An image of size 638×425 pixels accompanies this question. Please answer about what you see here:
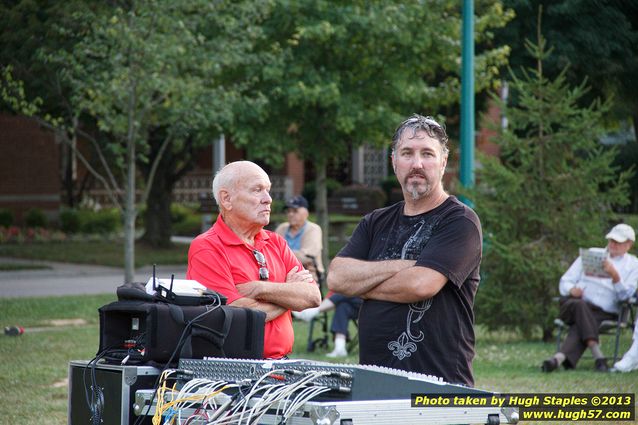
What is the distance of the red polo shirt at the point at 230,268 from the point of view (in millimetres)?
5301

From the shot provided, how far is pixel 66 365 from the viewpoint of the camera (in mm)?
11367

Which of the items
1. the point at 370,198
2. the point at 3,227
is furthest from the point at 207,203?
the point at 3,227

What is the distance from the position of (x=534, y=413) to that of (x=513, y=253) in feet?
30.2

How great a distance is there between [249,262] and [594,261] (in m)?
6.73

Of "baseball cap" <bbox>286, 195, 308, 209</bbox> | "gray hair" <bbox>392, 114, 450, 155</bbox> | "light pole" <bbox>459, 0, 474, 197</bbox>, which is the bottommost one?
"baseball cap" <bbox>286, 195, 308, 209</bbox>

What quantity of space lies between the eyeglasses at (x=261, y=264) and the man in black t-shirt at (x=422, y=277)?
0.64 m

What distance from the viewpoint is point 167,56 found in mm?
16156

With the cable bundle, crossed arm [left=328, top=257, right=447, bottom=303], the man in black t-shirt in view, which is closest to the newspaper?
crossed arm [left=328, top=257, right=447, bottom=303]

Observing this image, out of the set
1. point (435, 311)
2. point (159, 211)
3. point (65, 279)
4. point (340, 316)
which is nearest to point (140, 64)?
point (340, 316)

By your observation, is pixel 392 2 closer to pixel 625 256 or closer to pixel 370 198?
pixel 625 256

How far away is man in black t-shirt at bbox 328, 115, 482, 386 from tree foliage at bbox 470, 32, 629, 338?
8345 mm

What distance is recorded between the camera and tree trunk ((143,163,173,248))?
96.4 feet

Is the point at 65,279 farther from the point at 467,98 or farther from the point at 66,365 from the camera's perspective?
the point at 66,365

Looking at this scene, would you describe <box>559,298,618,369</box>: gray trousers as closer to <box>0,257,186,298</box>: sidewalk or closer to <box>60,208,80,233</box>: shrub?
<box>0,257,186,298</box>: sidewalk
